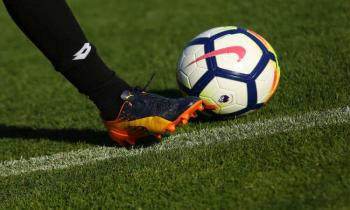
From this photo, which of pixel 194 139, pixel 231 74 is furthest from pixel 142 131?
pixel 231 74

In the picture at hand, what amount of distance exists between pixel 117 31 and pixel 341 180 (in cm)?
531

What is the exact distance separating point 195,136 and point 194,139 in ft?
0.17

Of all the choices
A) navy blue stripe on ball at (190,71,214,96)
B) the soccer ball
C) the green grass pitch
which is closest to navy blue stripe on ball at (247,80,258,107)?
the soccer ball

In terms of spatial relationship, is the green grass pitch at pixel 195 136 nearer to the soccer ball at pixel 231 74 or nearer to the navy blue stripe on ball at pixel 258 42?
the soccer ball at pixel 231 74

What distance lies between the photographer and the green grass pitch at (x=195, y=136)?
301 centimetres

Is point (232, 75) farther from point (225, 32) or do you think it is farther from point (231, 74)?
point (225, 32)

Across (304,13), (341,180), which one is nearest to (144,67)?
(304,13)

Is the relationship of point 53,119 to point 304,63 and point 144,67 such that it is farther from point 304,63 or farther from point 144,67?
point 304,63

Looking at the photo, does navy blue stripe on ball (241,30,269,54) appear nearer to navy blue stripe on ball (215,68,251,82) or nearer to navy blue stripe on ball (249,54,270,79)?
navy blue stripe on ball (249,54,270,79)

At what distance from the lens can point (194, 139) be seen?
3.82m

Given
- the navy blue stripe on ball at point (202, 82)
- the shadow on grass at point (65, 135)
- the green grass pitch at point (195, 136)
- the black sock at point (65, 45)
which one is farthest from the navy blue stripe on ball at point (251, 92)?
the black sock at point (65, 45)

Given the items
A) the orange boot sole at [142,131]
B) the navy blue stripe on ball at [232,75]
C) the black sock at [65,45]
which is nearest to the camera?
the black sock at [65,45]

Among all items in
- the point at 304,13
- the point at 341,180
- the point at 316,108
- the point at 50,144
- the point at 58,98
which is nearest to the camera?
the point at 341,180

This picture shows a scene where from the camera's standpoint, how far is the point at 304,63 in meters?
5.12
